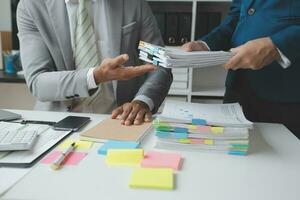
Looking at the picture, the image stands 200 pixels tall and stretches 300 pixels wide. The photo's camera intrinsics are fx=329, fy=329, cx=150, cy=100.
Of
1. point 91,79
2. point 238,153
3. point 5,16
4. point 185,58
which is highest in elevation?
point 5,16

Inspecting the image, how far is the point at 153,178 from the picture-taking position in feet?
2.20

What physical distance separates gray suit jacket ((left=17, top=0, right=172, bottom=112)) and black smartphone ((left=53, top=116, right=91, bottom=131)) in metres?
0.13

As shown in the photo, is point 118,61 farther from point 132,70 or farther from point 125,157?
point 125,157

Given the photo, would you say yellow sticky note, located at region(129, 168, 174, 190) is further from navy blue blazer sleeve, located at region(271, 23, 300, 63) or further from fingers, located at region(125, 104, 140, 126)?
navy blue blazer sleeve, located at region(271, 23, 300, 63)

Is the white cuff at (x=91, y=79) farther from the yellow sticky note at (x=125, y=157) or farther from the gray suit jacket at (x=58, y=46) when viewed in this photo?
the yellow sticky note at (x=125, y=157)

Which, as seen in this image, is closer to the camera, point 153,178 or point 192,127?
point 153,178

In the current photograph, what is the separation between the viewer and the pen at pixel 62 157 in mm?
730

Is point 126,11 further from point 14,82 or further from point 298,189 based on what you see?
point 14,82

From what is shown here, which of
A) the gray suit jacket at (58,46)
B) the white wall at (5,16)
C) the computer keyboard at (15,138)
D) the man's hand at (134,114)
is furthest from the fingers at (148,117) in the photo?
the white wall at (5,16)

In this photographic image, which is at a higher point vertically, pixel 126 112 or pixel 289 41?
pixel 289 41

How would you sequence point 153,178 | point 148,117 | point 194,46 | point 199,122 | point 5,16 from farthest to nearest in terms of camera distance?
point 5,16
point 194,46
point 148,117
point 199,122
point 153,178

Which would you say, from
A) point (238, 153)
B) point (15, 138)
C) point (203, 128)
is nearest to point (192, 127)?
point (203, 128)

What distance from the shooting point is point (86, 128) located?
1.03 metres

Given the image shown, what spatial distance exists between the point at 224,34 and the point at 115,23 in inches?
17.9
